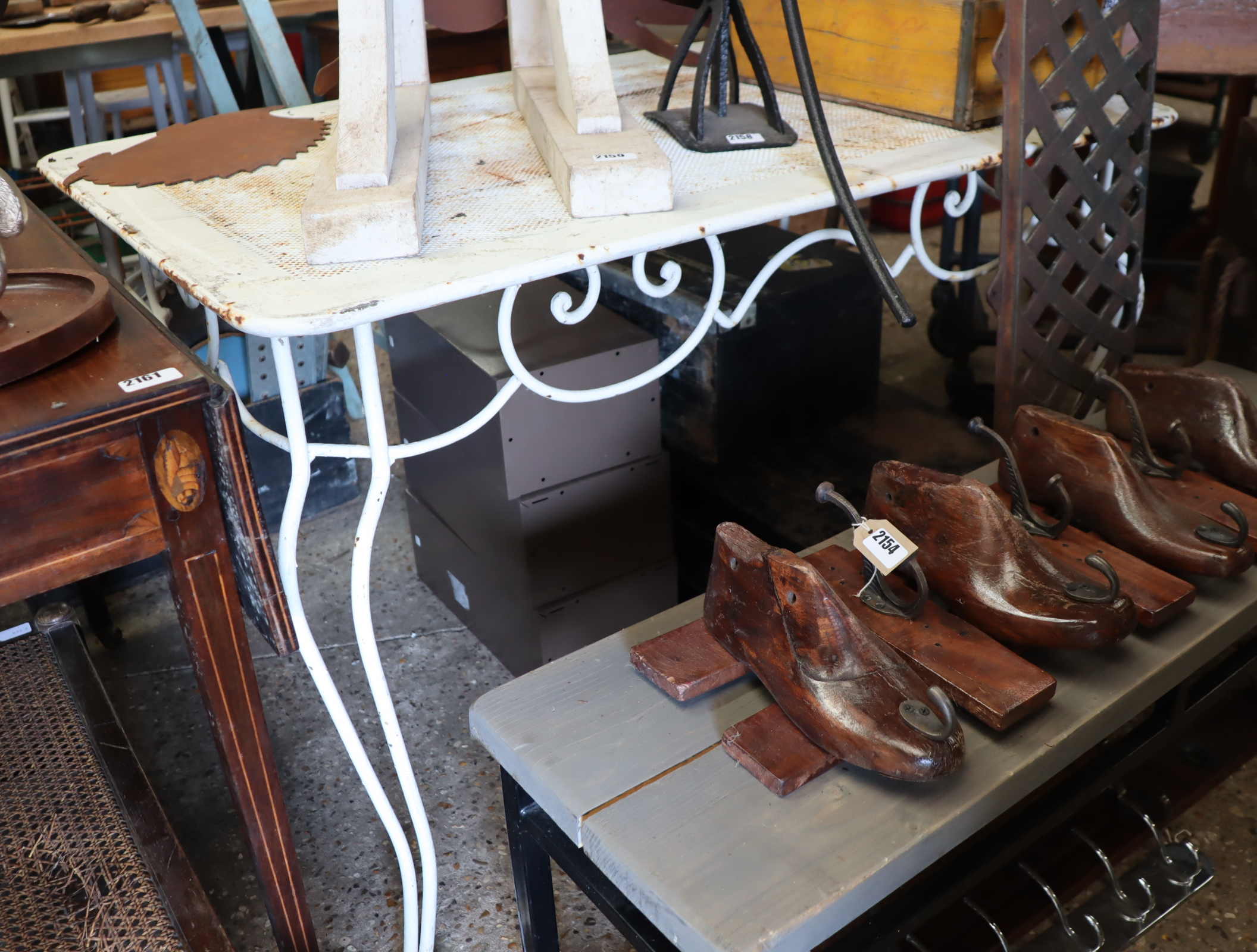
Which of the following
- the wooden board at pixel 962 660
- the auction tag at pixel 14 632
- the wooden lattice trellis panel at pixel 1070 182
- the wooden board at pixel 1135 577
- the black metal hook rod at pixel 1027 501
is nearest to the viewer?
the wooden board at pixel 962 660

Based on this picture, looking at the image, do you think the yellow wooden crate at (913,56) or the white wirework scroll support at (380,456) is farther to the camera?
the yellow wooden crate at (913,56)

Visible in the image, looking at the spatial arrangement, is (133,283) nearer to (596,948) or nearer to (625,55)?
(625,55)

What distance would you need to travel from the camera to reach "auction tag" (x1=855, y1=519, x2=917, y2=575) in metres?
1.00

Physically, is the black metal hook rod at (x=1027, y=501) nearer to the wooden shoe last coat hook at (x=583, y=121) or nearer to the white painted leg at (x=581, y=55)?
the wooden shoe last coat hook at (x=583, y=121)

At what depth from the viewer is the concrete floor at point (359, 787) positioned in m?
1.38

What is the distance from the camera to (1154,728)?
3.69ft

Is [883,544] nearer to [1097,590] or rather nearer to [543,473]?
[1097,590]

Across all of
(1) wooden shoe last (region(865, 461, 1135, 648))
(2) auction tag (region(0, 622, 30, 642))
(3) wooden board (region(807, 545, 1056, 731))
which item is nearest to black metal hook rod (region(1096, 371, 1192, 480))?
(1) wooden shoe last (region(865, 461, 1135, 648))

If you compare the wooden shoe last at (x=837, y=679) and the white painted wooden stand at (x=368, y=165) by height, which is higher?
the white painted wooden stand at (x=368, y=165)

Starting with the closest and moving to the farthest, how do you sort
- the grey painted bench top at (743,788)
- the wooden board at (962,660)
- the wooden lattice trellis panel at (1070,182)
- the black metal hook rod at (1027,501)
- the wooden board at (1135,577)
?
the grey painted bench top at (743,788) < the wooden board at (962,660) < the wooden board at (1135,577) < the black metal hook rod at (1027,501) < the wooden lattice trellis panel at (1070,182)

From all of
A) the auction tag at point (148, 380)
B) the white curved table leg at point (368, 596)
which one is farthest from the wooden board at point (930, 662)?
the auction tag at point (148, 380)

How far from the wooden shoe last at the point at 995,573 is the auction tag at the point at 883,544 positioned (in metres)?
0.06

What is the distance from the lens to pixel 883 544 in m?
1.01

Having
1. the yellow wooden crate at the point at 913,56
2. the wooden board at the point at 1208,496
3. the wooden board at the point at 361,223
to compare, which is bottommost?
the wooden board at the point at 1208,496
